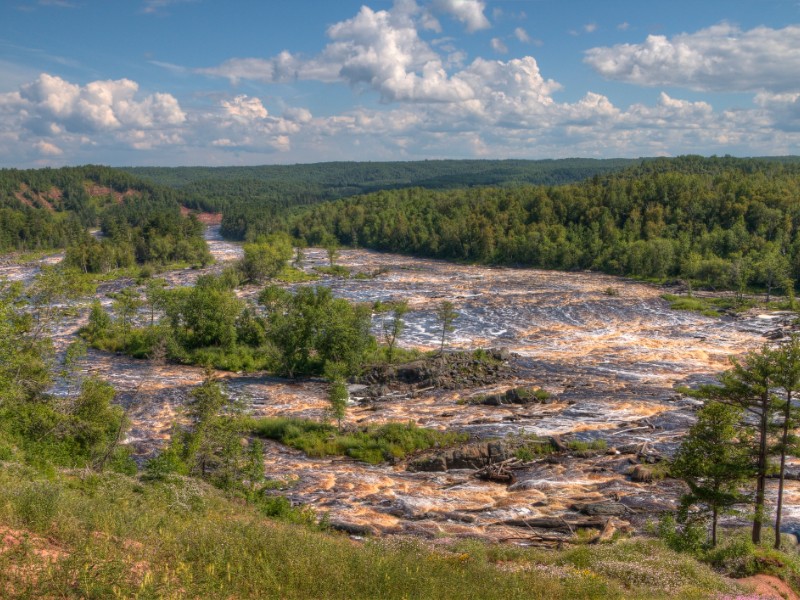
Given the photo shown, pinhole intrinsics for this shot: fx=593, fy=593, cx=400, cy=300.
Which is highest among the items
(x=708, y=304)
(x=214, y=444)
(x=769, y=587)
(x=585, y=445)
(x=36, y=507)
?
(x=36, y=507)

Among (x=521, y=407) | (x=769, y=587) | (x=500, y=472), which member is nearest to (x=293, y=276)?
(x=521, y=407)

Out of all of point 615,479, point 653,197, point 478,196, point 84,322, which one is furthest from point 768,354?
point 478,196

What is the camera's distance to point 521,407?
3584 cm

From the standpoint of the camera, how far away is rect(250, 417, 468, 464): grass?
28.9 meters

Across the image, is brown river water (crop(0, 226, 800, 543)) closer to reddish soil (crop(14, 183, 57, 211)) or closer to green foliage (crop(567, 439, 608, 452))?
green foliage (crop(567, 439, 608, 452))

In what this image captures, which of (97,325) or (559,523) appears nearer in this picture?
(559,523)

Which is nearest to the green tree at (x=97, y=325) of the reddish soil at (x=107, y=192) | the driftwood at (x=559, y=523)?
the driftwood at (x=559, y=523)

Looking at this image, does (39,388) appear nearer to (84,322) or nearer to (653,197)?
(84,322)

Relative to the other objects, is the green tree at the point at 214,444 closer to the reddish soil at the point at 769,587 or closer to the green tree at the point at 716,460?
the green tree at the point at 716,460

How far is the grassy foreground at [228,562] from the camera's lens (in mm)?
8664

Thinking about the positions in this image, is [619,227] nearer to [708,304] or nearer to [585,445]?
[708,304]

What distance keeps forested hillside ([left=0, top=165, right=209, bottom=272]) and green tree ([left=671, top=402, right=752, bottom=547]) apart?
91788 mm

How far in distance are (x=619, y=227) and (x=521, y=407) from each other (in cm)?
8719

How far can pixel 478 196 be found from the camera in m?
150
